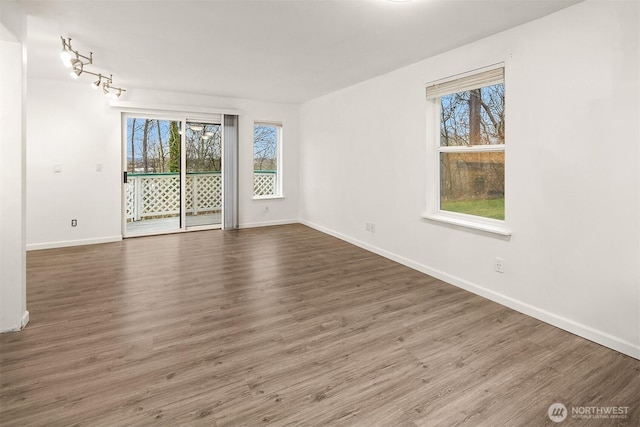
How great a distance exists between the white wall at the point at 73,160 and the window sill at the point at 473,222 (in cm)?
456

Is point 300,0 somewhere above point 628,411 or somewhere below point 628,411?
above

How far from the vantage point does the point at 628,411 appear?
67.2 inches

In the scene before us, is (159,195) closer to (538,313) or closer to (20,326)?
(20,326)

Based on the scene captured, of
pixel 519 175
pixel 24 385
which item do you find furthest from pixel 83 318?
pixel 519 175

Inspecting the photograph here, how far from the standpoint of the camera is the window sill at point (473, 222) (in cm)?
303

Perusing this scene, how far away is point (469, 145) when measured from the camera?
353 cm

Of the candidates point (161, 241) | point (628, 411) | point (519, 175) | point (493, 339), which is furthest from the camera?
point (161, 241)

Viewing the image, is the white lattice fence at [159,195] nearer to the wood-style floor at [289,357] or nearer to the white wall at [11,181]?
the wood-style floor at [289,357]

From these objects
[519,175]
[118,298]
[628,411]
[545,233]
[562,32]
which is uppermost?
[562,32]

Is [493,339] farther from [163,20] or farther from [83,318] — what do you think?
[163,20]

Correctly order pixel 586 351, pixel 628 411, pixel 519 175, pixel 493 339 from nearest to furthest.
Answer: pixel 628 411 < pixel 586 351 < pixel 493 339 < pixel 519 175

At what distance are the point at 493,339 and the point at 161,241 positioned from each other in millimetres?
4933
